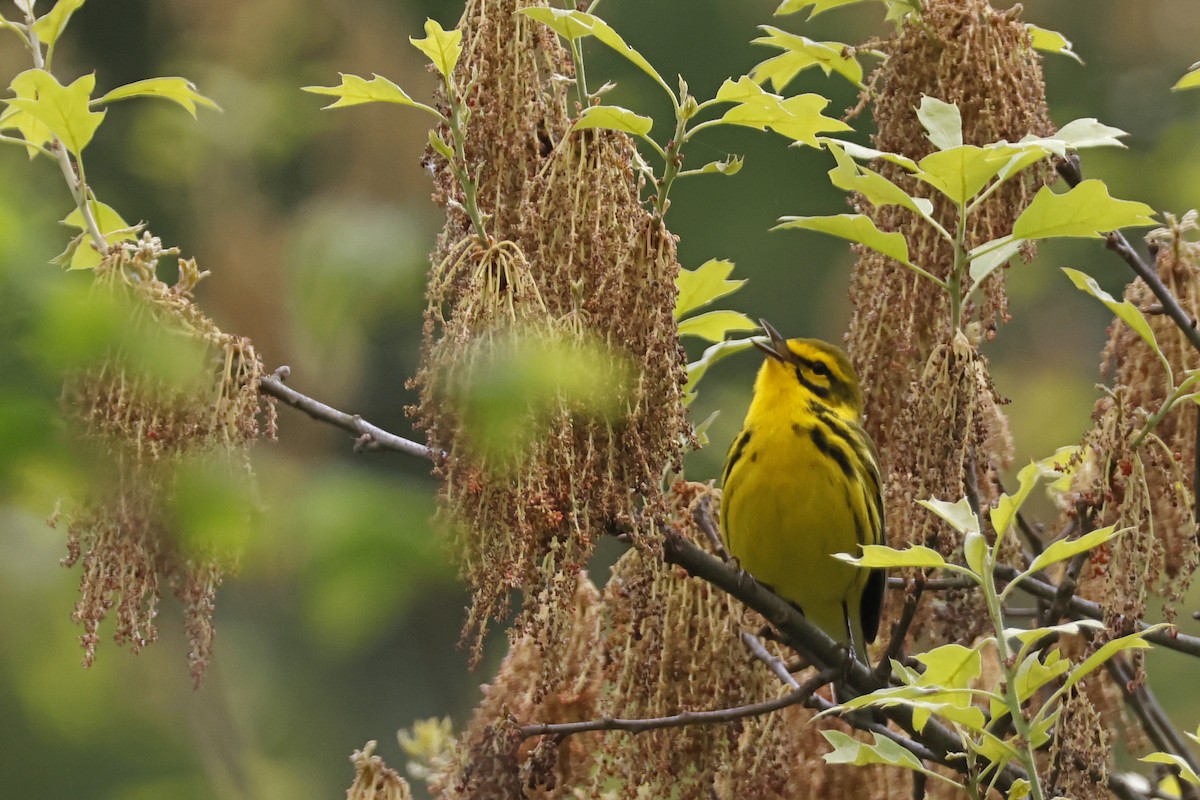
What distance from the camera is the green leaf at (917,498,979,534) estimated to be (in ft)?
6.97

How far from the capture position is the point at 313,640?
0.94m

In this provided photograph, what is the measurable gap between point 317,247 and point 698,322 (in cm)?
150

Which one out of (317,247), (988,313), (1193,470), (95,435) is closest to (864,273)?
(988,313)

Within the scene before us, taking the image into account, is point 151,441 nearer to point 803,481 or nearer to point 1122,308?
point 1122,308

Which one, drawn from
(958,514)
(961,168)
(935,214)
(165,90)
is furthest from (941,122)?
(165,90)

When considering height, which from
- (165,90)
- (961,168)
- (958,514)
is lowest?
(958,514)

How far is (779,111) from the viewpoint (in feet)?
7.28

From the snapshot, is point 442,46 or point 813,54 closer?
point 442,46

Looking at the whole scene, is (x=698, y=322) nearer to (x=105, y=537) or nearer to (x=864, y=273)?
(x=864, y=273)

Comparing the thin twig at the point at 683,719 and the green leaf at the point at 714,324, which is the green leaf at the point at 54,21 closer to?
the green leaf at the point at 714,324

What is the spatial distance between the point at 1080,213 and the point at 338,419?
3.78ft

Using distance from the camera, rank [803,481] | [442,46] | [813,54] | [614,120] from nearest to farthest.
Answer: [614,120] → [442,46] → [813,54] → [803,481]

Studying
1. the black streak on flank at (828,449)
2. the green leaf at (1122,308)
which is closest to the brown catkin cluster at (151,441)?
the green leaf at (1122,308)

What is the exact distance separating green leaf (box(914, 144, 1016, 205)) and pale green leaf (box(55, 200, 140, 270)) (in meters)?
1.16
